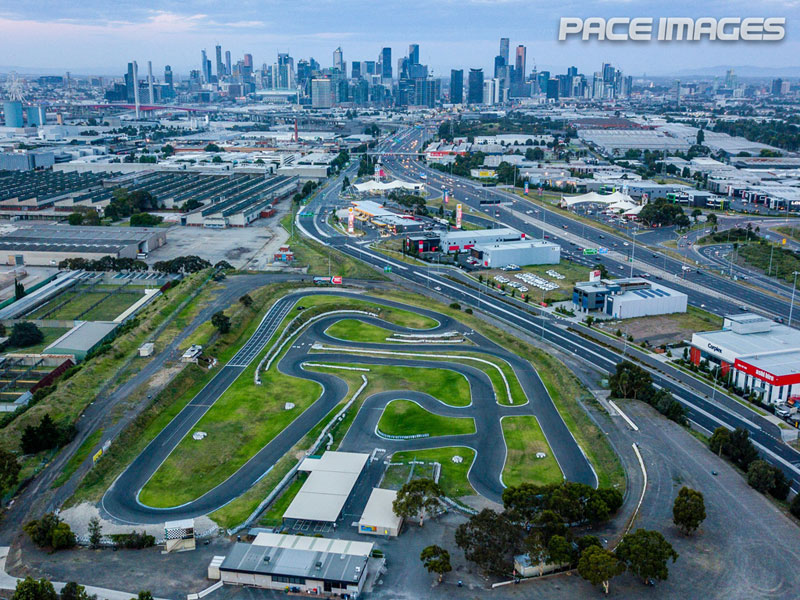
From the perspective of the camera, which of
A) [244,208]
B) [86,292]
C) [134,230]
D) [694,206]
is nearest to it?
[86,292]

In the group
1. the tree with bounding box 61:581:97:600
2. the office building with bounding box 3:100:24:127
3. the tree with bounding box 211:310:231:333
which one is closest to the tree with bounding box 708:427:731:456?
the tree with bounding box 61:581:97:600

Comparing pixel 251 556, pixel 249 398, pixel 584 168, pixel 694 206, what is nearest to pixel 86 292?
pixel 249 398

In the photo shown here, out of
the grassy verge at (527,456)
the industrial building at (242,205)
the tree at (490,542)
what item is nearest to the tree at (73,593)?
the tree at (490,542)

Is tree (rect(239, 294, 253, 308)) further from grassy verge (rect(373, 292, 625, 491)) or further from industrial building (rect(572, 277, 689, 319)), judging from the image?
industrial building (rect(572, 277, 689, 319))

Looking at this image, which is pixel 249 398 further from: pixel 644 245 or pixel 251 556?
pixel 644 245

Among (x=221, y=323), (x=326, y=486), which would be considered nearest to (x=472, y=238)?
(x=221, y=323)

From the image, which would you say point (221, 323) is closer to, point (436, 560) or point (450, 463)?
point (450, 463)
